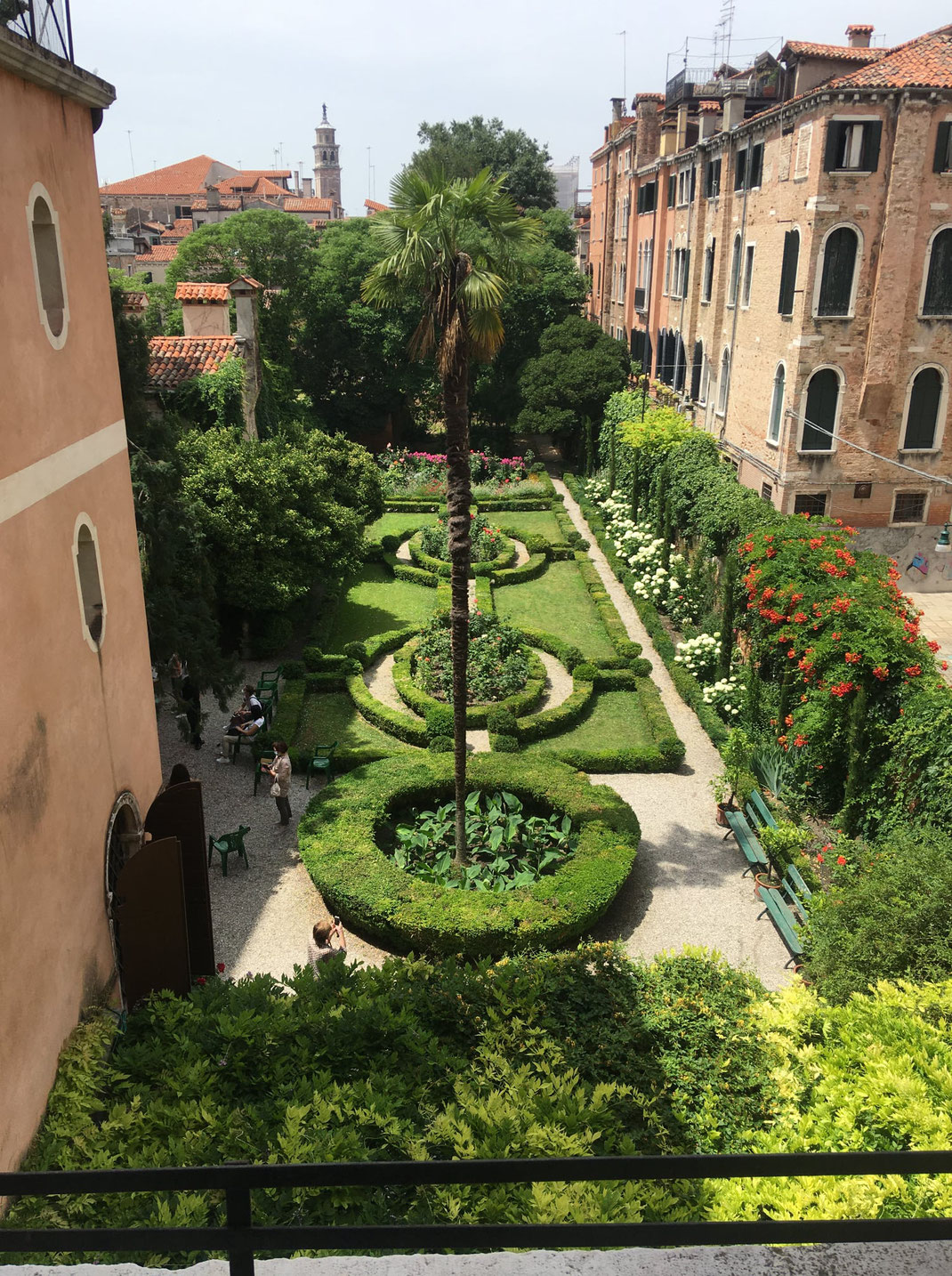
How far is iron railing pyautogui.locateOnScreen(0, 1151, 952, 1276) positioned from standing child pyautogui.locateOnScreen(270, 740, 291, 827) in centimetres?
1282

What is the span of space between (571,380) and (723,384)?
8.38 meters

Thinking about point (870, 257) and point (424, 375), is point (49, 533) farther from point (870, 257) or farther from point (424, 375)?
point (424, 375)

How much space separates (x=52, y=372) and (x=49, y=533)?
4.26 ft

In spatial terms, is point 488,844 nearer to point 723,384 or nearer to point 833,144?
point 833,144

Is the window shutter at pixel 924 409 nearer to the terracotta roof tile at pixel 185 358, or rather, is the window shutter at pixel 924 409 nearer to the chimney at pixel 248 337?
the chimney at pixel 248 337

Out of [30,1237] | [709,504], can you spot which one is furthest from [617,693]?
[30,1237]

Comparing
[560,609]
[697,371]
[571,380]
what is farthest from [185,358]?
[571,380]

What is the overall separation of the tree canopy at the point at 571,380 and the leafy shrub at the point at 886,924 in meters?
29.8

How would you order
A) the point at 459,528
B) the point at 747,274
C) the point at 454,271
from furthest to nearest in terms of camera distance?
the point at 747,274, the point at 459,528, the point at 454,271

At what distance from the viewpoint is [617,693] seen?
1981 cm

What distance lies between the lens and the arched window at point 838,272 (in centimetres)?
2312

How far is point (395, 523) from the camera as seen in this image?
32438mm

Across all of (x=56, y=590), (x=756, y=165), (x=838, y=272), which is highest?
(x=756, y=165)

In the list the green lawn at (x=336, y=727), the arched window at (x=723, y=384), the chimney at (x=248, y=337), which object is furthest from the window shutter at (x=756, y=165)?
the green lawn at (x=336, y=727)
